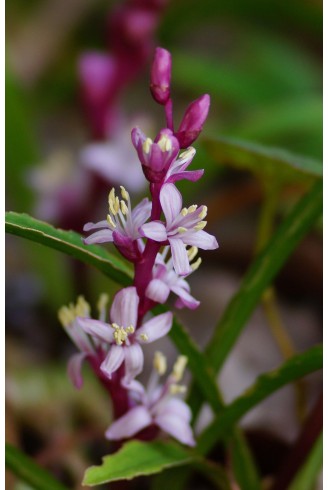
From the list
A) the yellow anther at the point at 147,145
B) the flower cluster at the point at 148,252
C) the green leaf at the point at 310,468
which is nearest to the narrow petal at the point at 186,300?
the flower cluster at the point at 148,252

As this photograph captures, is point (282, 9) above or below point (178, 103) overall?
above

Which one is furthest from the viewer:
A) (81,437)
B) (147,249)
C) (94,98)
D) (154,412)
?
(94,98)

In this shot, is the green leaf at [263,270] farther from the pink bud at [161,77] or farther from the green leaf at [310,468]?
the pink bud at [161,77]

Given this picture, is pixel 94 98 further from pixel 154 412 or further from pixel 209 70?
pixel 154 412

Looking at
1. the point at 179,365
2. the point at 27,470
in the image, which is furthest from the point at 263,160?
the point at 27,470

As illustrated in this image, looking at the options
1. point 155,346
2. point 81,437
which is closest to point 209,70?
point 155,346

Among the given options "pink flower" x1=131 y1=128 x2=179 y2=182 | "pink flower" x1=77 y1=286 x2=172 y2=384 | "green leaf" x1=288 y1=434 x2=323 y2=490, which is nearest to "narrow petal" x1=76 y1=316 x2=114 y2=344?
"pink flower" x1=77 y1=286 x2=172 y2=384

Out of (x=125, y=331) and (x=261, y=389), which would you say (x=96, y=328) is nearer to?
(x=125, y=331)
